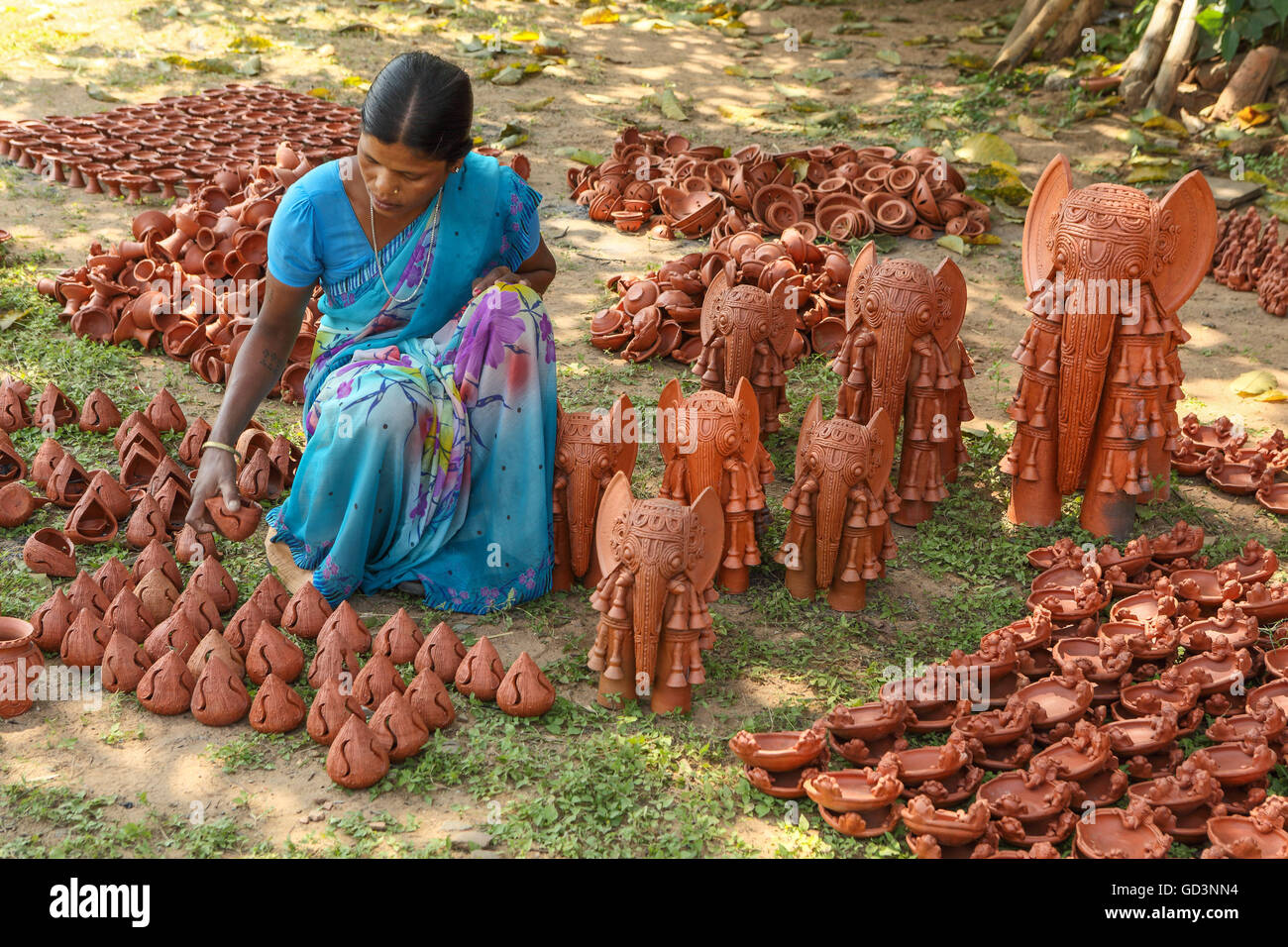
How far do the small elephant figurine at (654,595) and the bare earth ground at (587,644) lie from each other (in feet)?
0.33

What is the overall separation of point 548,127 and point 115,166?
9.25 ft

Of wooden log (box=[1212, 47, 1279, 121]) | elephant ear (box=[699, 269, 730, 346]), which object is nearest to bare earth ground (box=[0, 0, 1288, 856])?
elephant ear (box=[699, 269, 730, 346])

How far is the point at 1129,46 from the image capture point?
862 cm

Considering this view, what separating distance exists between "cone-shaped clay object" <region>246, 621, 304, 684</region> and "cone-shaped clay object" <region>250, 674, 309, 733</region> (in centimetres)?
11

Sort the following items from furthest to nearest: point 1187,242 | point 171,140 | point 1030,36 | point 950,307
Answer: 1. point 1030,36
2. point 171,140
3. point 950,307
4. point 1187,242

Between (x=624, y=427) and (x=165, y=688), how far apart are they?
1.42m

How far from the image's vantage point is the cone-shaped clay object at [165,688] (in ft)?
9.29

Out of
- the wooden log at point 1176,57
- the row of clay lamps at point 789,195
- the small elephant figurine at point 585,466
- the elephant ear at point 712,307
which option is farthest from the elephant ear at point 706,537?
the wooden log at point 1176,57

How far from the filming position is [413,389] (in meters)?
3.18

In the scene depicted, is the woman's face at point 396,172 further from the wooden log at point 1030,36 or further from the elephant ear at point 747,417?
the wooden log at point 1030,36

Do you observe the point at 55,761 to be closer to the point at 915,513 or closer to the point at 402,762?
the point at 402,762

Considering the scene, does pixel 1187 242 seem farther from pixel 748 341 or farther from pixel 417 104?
pixel 417 104

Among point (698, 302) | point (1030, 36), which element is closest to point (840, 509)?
point (698, 302)

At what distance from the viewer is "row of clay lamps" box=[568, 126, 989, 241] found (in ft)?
19.7
